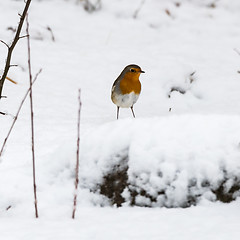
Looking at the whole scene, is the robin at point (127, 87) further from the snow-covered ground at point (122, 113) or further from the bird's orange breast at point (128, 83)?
the snow-covered ground at point (122, 113)

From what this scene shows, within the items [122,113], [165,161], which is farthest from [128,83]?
[165,161]

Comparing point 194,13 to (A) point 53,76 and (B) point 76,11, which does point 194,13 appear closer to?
(B) point 76,11

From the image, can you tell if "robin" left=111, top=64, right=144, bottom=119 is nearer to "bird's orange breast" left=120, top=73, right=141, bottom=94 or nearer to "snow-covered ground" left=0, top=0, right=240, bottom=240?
"bird's orange breast" left=120, top=73, right=141, bottom=94

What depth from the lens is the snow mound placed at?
243 centimetres

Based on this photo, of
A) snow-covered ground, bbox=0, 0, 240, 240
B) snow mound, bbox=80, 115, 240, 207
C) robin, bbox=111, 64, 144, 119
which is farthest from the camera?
robin, bbox=111, 64, 144, 119

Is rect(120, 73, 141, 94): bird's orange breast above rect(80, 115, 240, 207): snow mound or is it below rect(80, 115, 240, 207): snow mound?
above

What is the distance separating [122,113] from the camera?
4500mm

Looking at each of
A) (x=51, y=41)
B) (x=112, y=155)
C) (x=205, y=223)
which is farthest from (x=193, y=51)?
(x=205, y=223)

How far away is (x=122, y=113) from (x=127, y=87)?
0.41 m

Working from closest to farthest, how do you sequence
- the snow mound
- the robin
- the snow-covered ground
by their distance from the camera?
the snow-covered ground, the snow mound, the robin

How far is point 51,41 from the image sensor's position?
563 cm

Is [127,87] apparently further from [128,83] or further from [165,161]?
[165,161]

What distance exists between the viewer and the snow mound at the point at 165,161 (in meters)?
2.43

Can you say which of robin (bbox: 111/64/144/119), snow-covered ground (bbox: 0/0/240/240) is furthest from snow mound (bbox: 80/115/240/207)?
robin (bbox: 111/64/144/119)
